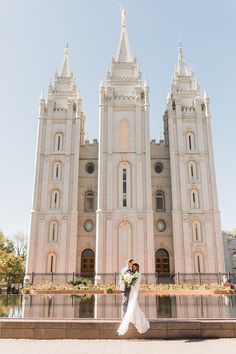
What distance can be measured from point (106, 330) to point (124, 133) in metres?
30.2

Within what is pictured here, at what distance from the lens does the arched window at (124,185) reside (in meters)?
33.9

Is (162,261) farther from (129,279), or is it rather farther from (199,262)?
(129,279)

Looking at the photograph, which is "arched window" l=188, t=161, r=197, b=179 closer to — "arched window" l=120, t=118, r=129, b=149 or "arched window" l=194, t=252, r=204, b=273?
"arched window" l=120, t=118, r=129, b=149

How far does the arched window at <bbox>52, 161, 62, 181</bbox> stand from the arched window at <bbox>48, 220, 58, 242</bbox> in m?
4.76

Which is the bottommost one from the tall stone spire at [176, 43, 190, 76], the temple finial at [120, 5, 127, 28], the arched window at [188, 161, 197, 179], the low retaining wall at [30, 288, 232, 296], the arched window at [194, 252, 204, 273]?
the low retaining wall at [30, 288, 232, 296]

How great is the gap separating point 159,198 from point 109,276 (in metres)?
10.4

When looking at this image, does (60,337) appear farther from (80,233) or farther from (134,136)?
(134,136)

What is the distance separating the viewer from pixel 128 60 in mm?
40719

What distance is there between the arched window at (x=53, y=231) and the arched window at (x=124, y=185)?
693cm

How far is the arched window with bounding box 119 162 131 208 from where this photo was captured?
33906 millimetres

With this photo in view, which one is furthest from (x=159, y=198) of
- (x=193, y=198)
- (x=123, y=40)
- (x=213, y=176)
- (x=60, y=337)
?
(x=60, y=337)

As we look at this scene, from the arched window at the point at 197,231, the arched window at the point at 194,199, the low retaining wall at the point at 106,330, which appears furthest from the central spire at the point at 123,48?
the low retaining wall at the point at 106,330

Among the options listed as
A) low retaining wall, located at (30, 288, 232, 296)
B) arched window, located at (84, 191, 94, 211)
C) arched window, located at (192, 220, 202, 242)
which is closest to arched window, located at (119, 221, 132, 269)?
arched window, located at (84, 191, 94, 211)

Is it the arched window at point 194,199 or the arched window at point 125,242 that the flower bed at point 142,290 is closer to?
the arched window at point 125,242
